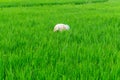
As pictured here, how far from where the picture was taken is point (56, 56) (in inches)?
76.0

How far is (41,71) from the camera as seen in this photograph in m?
1.53

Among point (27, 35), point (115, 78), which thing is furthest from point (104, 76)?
point (27, 35)

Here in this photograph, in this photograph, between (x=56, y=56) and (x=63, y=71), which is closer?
(x=63, y=71)

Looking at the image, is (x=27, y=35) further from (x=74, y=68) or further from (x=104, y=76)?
(x=104, y=76)

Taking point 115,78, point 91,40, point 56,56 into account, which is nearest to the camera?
point 115,78

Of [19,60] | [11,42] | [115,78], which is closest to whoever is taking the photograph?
[115,78]

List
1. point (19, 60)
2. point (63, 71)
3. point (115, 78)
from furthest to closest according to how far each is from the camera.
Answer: point (19, 60) < point (63, 71) < point (115, 78)

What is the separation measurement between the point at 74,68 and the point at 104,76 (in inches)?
9.2

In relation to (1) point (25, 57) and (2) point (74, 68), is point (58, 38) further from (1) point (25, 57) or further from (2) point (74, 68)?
(2) point (74, 68)

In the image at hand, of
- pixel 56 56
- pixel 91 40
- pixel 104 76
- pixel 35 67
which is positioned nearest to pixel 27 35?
pixel 91 40

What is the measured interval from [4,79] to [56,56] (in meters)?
0.53

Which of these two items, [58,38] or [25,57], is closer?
[25,57]

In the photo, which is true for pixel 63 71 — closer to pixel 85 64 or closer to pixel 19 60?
pixel 85 64

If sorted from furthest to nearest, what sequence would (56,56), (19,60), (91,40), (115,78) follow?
(91,40)
(56,56)
(19,60)
(115,78)
